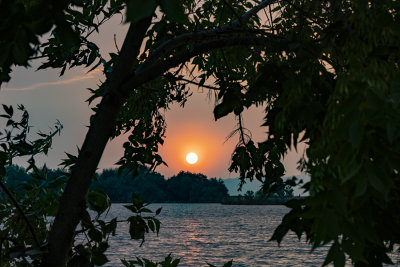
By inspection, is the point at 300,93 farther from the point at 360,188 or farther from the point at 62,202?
the point at 62,202

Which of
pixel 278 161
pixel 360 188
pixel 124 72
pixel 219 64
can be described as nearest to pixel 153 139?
pixel 219 64

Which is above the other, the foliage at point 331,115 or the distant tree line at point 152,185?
the distant tree line at point 152,185

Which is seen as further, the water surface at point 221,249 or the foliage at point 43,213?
the water surface at point 221,249

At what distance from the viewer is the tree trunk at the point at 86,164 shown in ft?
11.4

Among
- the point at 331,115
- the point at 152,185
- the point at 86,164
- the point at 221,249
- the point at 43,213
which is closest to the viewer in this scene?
the point at 331,115

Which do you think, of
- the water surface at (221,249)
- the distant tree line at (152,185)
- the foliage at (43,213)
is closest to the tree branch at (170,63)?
the foliage at (43,213)

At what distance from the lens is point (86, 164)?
11.6 ft

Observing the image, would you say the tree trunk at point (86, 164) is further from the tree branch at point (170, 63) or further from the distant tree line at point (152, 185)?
the distant tree line at point (152, 185)

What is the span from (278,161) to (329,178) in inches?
133

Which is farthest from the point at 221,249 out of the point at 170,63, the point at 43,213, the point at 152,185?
the point at 152,185

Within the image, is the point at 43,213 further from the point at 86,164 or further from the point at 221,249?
the point at 221,249

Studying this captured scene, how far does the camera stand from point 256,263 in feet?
199

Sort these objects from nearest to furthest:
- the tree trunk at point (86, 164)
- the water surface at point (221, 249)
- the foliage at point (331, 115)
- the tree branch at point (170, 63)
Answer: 1. the foliage at point (331, 115)
2. the tree trunk at point (86, 164)
3. the tree branch at point (170, 63)
4. the water surface at point (221, 249)

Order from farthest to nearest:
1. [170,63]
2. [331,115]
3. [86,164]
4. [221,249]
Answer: [221,249] → [170,63] → [86,164] → [331,115]
